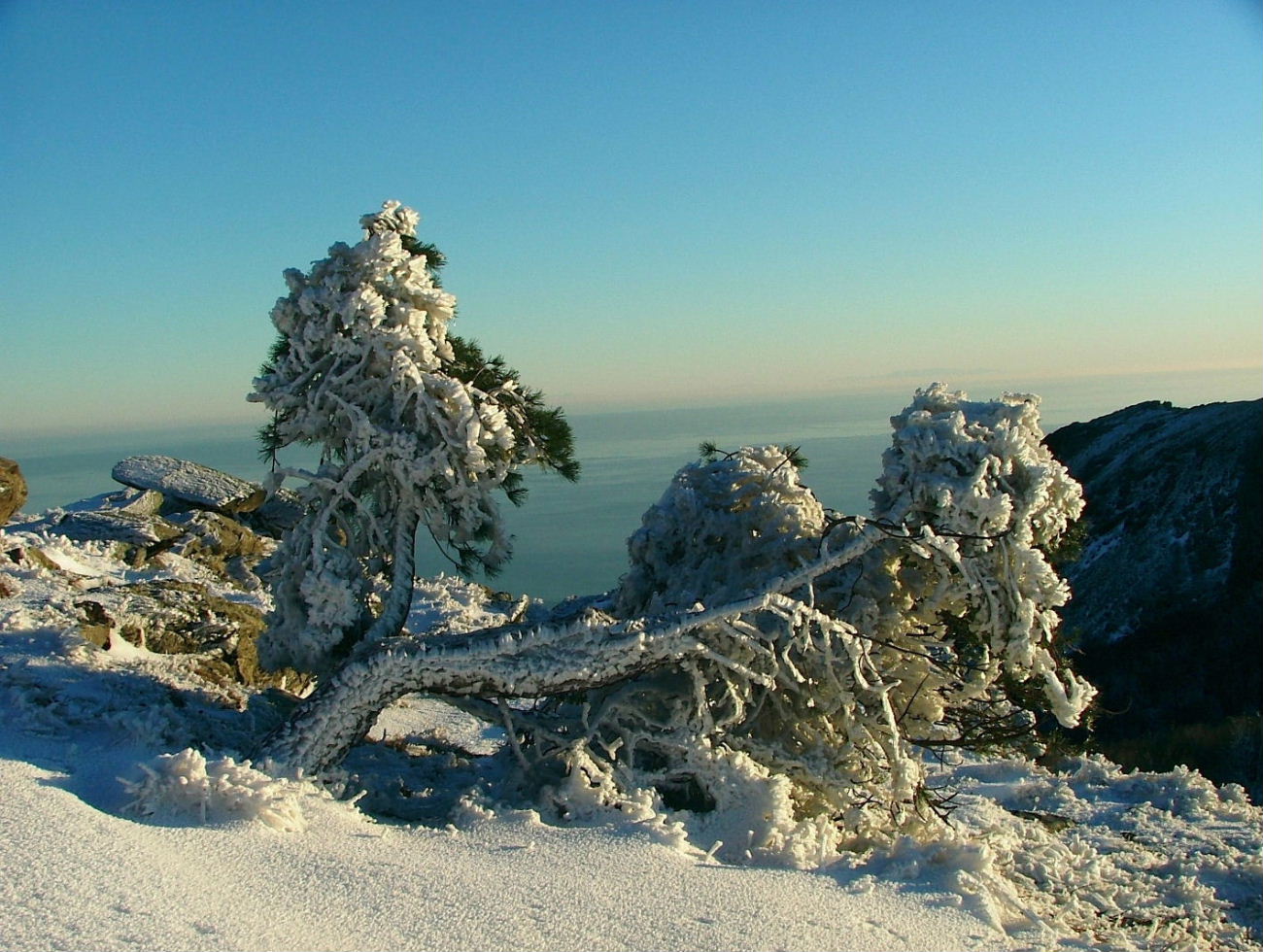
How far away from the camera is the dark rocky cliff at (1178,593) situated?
1287cm

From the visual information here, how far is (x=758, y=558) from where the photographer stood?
7.07m

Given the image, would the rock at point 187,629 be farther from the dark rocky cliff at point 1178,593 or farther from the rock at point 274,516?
the dark rocky cliff at point 1178,593

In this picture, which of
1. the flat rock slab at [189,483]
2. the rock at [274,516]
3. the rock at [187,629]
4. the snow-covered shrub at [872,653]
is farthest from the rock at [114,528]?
the snow-covered shrub at [872,653]

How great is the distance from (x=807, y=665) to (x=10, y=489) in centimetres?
857

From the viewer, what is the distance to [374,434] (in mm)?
7043

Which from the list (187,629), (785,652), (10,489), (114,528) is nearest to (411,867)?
(785,652)

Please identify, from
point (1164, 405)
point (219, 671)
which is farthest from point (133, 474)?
point (1164, 405)

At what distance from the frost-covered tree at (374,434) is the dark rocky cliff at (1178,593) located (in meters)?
8.01

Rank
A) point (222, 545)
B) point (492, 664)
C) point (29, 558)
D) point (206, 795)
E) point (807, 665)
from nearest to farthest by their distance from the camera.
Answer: point (206, 795), point (492, 664), point (807, 665), point (29, 558), point (222, 545)

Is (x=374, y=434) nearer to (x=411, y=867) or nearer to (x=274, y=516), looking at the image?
(x=411, y=867)

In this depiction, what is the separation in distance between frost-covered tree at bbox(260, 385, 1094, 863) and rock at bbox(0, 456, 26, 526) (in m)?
6.30

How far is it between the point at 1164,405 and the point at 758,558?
17214 mm

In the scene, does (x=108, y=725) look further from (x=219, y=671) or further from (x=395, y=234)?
(x=395, y=234)

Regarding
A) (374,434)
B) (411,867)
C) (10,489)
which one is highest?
(374,434)
